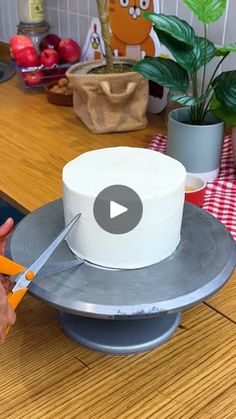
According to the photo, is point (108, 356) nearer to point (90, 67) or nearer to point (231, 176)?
point (231, 176)

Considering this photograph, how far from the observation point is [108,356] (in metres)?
0.65

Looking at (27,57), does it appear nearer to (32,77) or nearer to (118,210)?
(32,77)

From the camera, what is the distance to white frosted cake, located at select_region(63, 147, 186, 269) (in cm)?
61

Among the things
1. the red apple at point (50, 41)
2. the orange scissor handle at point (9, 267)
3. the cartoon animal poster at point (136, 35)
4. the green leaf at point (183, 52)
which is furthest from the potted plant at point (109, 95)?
the orange scissor handle at point (9, 267)

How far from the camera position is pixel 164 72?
101 centimetres

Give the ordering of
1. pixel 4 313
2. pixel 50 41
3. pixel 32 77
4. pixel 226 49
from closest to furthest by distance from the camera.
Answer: pixel 4 313 → pixel 226 49 → pixel 32 77 → pixel 50 41

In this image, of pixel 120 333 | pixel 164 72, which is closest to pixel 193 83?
pixel 164 72

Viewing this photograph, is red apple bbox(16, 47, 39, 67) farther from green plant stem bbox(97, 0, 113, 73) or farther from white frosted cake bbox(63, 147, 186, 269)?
white frosted cake bbox(63, 147, 186, 269)

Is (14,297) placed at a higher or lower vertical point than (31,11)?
lower

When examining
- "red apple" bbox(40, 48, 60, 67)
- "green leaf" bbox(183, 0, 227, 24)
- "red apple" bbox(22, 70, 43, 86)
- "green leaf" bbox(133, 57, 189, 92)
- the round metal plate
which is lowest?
"red apple" bbox(22, 70, 43, 86)

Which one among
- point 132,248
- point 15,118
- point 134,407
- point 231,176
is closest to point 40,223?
point 132,248

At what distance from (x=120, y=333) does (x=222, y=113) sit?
0.54 meters

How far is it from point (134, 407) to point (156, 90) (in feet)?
3.18

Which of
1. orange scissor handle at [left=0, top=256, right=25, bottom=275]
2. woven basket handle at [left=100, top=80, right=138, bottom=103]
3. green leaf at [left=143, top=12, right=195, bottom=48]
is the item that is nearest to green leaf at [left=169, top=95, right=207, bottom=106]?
green leaf at [left=143, top=12, right=195, bottom=48]
